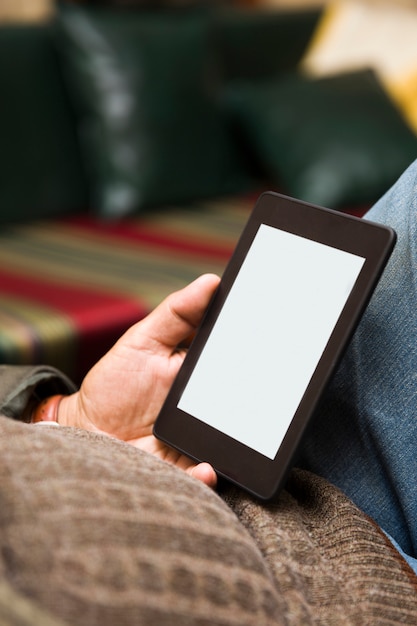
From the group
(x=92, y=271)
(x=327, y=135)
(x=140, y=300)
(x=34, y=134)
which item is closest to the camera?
(x=140, y=300)

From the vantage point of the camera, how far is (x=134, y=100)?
1.79 meters

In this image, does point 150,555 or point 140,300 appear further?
point 140,300

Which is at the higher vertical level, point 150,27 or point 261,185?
point 150,27

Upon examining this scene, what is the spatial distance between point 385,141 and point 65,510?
1.66m

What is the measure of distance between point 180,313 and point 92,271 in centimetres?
84

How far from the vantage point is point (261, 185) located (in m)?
2.10

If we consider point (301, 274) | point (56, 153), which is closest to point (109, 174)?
point (56, 153)

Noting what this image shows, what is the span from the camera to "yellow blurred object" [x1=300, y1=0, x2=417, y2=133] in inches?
79.6

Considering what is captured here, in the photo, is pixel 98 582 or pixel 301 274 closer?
pixel 98 582

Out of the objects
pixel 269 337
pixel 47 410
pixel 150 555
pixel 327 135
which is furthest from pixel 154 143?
pixel 150 555

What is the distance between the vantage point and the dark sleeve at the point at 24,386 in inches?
28.2

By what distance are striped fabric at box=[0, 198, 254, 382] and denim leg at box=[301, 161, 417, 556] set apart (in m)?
0.71

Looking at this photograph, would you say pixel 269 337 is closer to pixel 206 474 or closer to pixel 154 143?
pixel 206 474

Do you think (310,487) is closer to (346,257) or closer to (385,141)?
(346,257)
